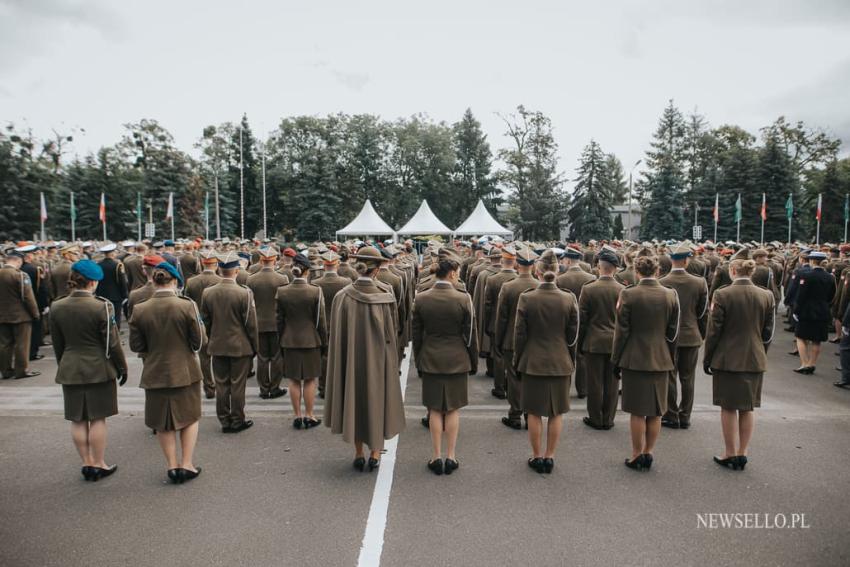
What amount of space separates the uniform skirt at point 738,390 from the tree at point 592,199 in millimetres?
46308

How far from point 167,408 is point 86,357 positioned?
933 millimetres

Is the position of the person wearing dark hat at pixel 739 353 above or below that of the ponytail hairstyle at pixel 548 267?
below

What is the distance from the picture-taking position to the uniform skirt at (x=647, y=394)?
5.37 meters

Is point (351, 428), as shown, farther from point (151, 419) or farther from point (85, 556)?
point (85, 556)

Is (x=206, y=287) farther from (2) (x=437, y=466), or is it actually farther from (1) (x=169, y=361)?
(2) (x=437, y=466)

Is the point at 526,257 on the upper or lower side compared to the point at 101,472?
upper

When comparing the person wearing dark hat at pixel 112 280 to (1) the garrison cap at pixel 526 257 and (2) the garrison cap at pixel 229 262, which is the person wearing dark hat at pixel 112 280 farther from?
(1) the garrison cap at pixel 526 257

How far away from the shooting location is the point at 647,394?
5.40 m

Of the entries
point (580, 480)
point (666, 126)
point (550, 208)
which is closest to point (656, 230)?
point (550, 208)

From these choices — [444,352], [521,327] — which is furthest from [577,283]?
[444,352]

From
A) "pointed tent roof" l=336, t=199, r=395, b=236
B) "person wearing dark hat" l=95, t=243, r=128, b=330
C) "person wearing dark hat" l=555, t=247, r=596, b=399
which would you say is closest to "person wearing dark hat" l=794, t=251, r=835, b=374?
"person wearing dark hat" l=555, t=247, r=596, b=399

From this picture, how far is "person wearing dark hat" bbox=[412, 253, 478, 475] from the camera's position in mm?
5395

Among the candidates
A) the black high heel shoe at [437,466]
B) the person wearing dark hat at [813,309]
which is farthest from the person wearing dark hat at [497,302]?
the person wearing dark hat at [813,309]

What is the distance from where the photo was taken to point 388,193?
216ft
